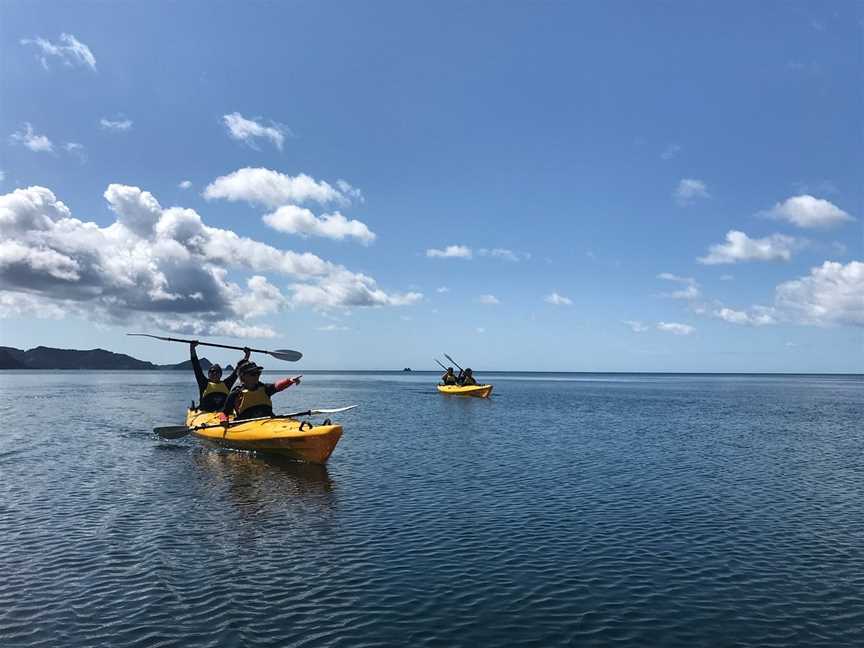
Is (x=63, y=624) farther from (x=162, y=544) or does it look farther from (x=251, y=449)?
(x=251, y=449)

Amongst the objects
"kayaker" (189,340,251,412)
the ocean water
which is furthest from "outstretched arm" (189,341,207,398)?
the ocean water

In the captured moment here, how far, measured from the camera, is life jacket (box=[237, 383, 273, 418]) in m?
29.3

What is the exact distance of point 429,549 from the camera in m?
15.0

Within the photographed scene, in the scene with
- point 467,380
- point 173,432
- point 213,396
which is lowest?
point 173,432

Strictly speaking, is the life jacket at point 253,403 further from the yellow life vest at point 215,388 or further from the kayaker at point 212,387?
the yellow life vest at point 215,388

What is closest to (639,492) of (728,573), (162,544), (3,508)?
(728,573)

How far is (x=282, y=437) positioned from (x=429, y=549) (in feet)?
43.5

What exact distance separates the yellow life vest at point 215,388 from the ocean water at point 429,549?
3.93m

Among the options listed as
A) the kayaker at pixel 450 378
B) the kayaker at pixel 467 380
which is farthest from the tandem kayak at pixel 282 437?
the kayaker at pixel 450 378

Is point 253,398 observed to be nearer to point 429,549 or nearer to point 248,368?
point 248,368

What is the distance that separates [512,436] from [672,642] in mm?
29269

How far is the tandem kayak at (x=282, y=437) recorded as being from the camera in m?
25.6

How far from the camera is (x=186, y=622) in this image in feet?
34.8

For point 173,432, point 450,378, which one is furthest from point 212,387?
point 450,378
